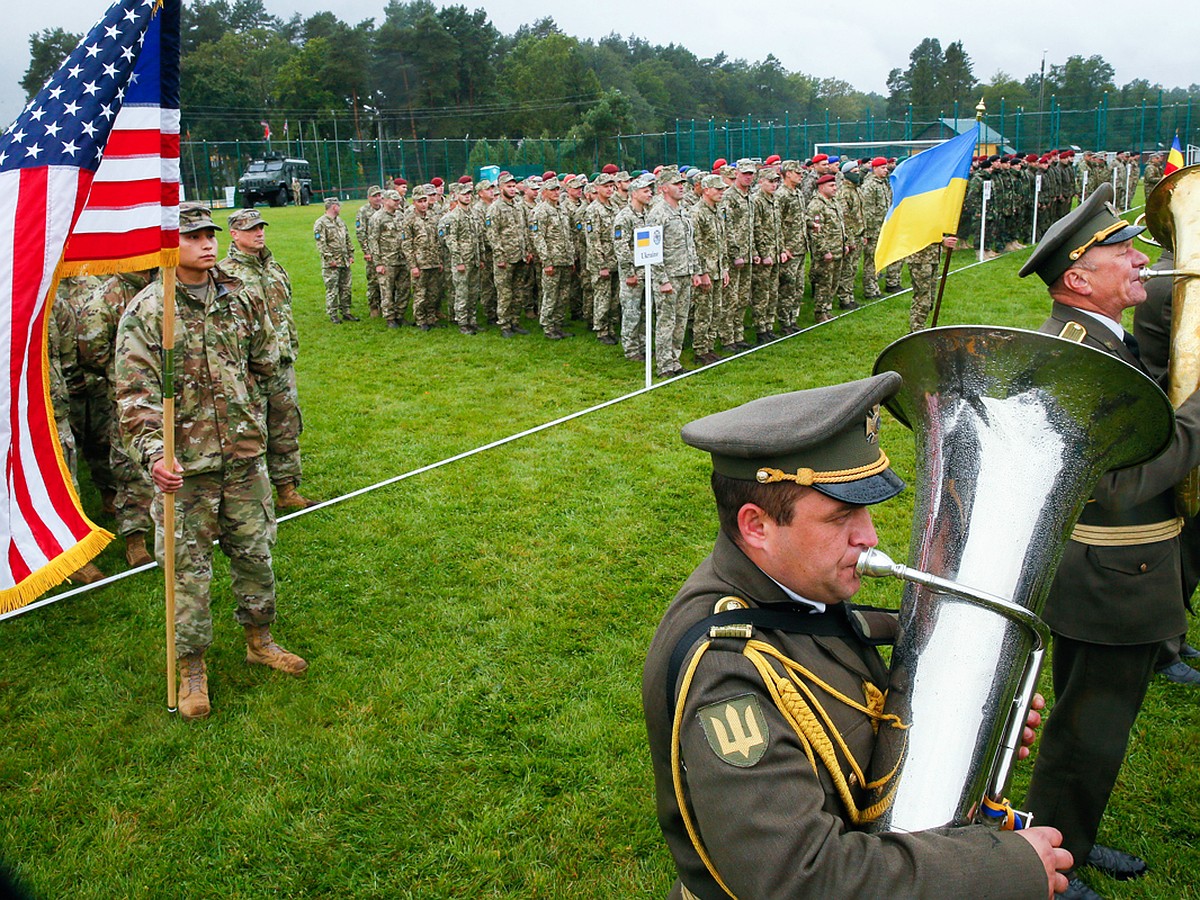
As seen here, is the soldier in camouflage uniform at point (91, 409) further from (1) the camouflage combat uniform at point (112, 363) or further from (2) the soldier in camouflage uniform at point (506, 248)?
(2) the soldier in camouflage uniform at point (506, 248)

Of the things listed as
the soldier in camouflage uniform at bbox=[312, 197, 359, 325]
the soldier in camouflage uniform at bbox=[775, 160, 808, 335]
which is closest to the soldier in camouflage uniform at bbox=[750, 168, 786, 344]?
the soldier in camouflage uniform at bbox=[775, 160, 808, 335]

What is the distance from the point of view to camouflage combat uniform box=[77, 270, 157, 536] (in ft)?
22.2

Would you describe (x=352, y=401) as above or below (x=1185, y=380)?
below

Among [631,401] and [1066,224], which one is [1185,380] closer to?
[1066,224]

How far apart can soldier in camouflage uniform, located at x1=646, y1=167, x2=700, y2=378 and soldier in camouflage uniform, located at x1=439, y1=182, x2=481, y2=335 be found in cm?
410

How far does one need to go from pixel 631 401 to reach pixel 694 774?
29.2 ft

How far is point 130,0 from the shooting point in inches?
143

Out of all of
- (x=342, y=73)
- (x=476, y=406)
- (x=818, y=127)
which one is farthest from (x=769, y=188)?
(x=342, y=73)

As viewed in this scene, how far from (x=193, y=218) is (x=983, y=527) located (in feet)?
14.3

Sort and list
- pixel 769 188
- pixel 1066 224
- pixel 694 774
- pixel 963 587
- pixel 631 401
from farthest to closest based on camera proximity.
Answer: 1. pixel 769 188
2. pixel 631 401
3. pixel 1066 224
4. pixel 963 587
5. pixel 694 774

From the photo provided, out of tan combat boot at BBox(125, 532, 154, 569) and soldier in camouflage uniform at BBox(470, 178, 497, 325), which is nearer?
tan combat boot at BBox(125, 532, 154, 569)

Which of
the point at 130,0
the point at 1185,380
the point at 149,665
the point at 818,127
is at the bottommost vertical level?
→ the point at 149,665

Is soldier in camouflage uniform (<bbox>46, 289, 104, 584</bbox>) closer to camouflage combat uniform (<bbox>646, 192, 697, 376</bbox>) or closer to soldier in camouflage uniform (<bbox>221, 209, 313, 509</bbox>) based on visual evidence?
soldier in camouflage uniform (<bbox>221, 209, 313, 509</bbox>)

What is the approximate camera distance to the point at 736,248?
13.1 meters
